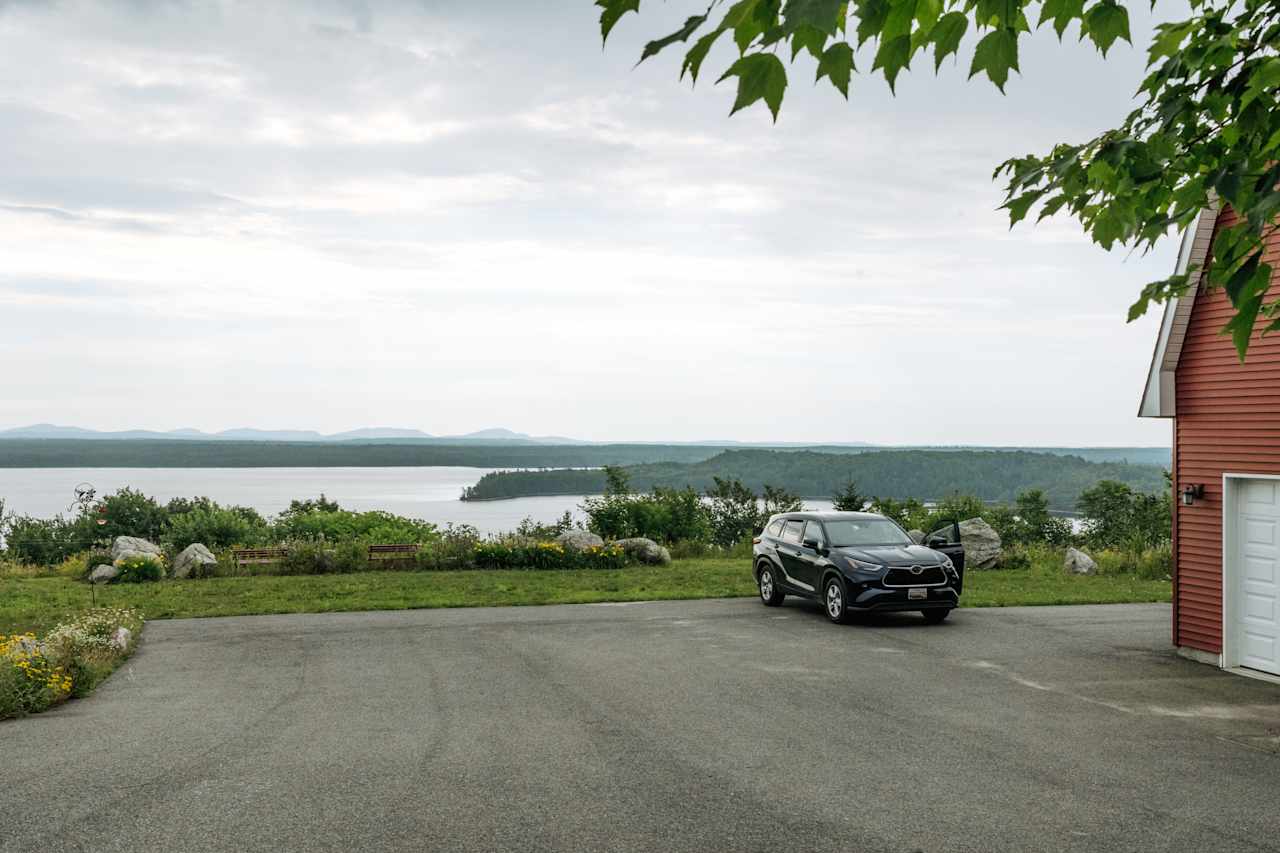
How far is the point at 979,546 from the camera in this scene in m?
23.9

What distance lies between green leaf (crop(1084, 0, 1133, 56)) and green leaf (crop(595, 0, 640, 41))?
8.04ft

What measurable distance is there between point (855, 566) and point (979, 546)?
10.8 m

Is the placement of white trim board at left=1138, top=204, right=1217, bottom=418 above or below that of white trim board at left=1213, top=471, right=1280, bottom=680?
above

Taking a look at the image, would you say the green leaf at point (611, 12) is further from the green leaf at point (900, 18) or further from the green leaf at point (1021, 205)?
the green leaf at point (1021, 205)

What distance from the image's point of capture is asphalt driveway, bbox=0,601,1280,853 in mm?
5922

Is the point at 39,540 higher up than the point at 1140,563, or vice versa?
the point at 1140,563

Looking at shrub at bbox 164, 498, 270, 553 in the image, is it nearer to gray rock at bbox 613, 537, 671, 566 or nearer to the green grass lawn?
the green grass lawn

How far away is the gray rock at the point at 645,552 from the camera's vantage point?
24047 millimetres

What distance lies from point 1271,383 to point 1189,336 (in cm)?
136

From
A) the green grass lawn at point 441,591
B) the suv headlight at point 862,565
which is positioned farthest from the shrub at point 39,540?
the suv headlight at point 862,565

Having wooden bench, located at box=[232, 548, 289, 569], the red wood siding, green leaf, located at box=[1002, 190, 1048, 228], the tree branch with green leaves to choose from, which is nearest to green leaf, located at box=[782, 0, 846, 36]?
the tree branch with green leaves

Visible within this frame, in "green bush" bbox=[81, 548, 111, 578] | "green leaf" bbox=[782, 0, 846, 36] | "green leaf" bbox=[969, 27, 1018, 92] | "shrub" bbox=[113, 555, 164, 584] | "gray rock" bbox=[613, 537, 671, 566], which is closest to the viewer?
"green leaf" bbox=[782, 0, 846, 36]

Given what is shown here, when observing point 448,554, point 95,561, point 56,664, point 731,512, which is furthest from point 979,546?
point 95,561

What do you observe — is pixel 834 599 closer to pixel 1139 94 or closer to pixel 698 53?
pixel 1139 94
